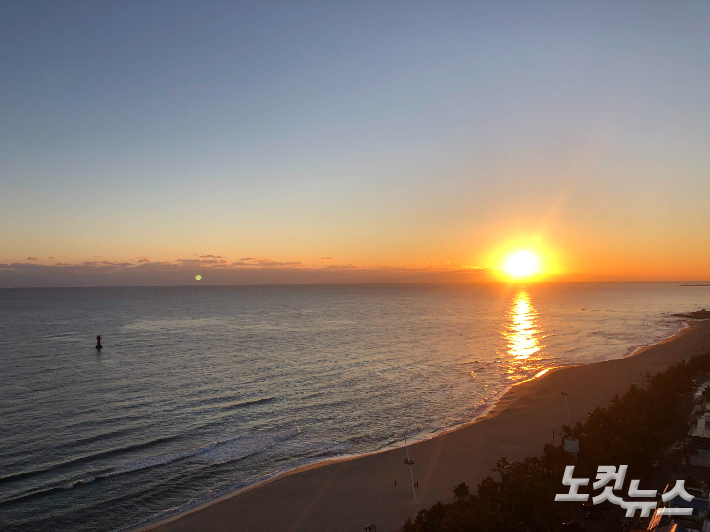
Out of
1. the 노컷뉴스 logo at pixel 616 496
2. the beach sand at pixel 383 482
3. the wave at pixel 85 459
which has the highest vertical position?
the 노컷뉴스 logo at pixel 616 496

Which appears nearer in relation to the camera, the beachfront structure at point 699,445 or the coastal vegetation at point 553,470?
the coastal vegetation at point 553,470

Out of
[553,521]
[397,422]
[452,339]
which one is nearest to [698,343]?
[452,339]

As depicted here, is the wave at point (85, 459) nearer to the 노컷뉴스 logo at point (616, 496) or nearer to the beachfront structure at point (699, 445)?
the 노컷뉴스 logo at point (616, 496)

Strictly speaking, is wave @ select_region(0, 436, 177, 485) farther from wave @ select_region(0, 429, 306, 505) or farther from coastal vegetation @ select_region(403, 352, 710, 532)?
coastal vegetation @ select_region(403, 352, 710, 532)

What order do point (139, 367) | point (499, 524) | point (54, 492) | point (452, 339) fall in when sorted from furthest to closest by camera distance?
point (452, 339)
point (139, 367)
point (54, 492)
point (499, 524)

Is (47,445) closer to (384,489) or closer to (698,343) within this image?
(384,489)

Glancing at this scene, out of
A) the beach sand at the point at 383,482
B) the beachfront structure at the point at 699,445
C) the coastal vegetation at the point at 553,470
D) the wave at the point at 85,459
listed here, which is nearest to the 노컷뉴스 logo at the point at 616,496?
the coastal vegetation at the point at 553,470
